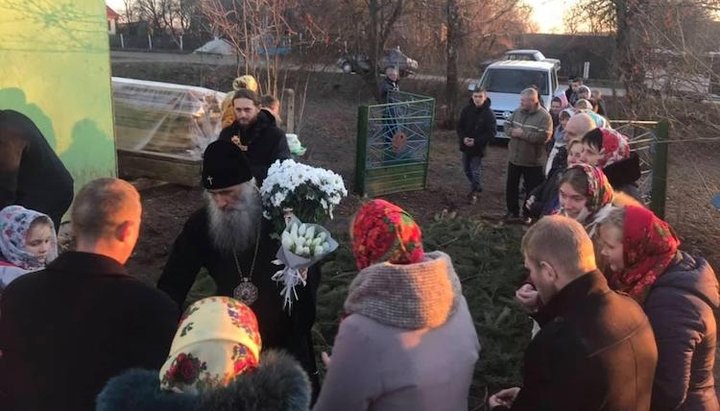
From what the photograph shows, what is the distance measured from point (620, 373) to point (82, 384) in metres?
1.77

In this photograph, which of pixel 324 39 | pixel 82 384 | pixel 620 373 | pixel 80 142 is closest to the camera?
pixel 82 384

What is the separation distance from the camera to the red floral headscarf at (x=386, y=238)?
244cm

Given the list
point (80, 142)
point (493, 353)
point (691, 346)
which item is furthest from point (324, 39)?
point (691, 346)

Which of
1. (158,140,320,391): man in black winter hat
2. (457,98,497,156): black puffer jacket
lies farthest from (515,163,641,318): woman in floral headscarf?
(457,98,497,156): black puffer jacket

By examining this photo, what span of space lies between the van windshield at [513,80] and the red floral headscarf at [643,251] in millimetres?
15660

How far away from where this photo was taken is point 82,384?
7.07 ft

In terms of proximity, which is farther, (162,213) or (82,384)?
(162,213)

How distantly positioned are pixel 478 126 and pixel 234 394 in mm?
9048

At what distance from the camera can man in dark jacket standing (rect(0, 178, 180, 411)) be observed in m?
2.15

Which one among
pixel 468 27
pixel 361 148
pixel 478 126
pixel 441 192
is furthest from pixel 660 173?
pixel 468 27

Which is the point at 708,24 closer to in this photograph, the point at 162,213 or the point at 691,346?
the point at 691,346

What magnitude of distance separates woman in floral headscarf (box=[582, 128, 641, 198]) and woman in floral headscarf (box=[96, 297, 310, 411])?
3.32 metres

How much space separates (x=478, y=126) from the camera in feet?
34.0

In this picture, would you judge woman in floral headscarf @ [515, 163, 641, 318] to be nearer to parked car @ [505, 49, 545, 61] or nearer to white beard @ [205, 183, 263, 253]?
white beard @ [205, 183, 263, 253]
